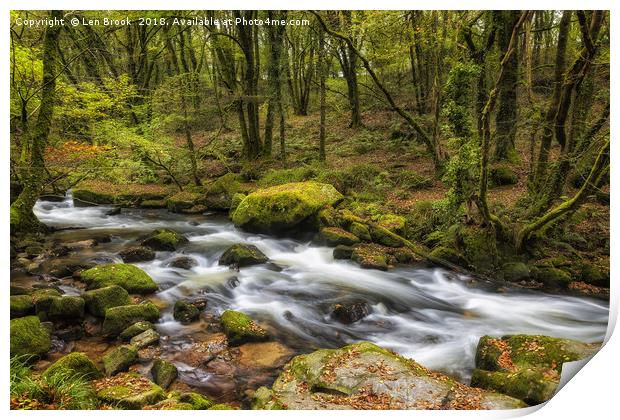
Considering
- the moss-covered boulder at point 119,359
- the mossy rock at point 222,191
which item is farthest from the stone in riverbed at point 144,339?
the mossy rock at point 222,191

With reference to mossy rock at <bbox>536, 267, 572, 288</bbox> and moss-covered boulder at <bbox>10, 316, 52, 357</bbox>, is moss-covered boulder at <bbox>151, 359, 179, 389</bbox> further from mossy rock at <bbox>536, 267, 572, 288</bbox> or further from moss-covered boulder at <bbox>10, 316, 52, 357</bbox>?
mossy rock at <bbox>536, 267, 572, 288</bbox>

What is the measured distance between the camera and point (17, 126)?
5715 millimetres

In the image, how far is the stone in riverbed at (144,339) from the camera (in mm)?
5033

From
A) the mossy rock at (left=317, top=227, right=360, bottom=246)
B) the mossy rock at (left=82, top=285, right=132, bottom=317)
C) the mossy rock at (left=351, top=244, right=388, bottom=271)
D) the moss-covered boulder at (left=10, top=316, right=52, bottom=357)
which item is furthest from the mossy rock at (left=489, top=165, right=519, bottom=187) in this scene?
the moss-covered boulder at (left=10, top=316, right=52, bottom=357)

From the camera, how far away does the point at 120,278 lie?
6145mm

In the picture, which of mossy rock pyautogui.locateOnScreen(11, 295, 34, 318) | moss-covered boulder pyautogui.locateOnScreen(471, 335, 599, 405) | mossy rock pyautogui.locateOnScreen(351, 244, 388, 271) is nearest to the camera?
moss-covered boulder pyautogui.locateOnScreen(471, 335, 599, 405)

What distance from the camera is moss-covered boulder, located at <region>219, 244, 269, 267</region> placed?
304 inches

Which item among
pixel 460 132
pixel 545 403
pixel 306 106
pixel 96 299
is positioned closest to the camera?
pixel 545 403

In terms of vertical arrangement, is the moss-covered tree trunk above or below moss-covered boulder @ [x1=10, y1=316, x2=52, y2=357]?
above

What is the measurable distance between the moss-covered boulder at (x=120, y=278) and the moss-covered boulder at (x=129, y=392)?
1.96 meters

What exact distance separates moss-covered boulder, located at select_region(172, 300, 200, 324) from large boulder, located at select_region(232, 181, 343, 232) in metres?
3.06
